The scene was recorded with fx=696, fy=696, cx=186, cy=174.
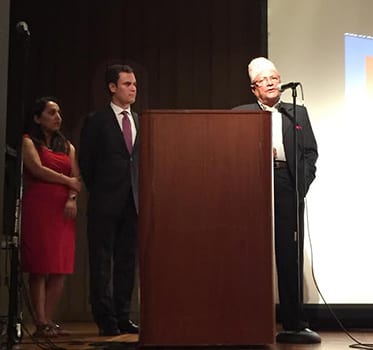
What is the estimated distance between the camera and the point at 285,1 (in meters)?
4.71

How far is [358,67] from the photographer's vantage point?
4.66 metres

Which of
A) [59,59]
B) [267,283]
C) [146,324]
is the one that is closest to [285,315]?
[267,283]

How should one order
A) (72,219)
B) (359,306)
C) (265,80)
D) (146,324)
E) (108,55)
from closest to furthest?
(146,324) < (265,80) < (72,219) < (359,306) < (108,55)

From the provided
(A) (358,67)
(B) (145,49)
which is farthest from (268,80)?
(B) (145,49)

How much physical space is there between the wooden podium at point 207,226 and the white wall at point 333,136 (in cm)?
164

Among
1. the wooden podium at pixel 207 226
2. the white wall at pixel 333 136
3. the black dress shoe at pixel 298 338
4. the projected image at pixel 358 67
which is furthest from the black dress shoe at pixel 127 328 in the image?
the projected image at pixel 358 67

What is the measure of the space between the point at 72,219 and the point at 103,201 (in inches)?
9.6

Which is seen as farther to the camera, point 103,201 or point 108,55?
point 108,55

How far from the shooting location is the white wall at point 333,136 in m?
4.48

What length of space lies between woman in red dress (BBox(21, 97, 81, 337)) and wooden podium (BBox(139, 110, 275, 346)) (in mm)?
1007

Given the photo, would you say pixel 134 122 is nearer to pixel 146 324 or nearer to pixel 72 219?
pixel 72 219

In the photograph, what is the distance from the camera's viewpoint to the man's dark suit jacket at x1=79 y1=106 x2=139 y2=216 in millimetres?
3766

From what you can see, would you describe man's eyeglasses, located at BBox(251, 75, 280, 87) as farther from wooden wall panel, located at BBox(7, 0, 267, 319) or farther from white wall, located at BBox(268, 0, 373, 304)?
wooden wall panel, located at BBox(7, 0, 267, 319)

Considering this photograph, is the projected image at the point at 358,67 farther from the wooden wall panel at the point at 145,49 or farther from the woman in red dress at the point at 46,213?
→ the woman in red dress at the point at 46,213
